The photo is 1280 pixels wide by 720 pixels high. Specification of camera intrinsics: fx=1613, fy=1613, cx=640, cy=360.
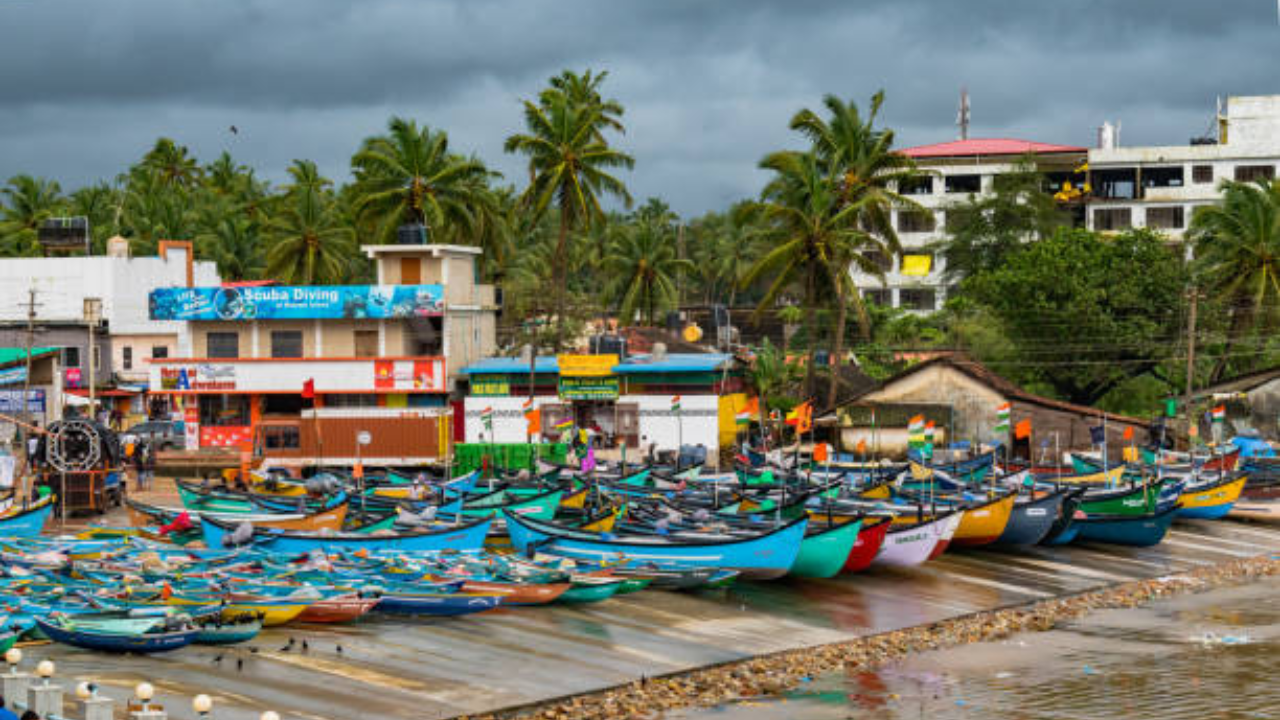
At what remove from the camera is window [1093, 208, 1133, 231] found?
95875 mm

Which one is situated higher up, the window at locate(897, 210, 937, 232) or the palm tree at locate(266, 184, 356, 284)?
the window at locate(897, 210, 937, 232)

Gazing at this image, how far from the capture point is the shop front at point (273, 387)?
59.1 meters

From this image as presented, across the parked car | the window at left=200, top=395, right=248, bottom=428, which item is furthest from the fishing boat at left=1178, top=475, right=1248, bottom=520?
the parked car

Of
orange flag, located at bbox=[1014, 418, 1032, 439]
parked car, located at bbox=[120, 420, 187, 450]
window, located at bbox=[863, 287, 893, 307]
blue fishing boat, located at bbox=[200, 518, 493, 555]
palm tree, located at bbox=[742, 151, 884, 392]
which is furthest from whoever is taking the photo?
window, located at bbox=[863, 287, 893, 307]

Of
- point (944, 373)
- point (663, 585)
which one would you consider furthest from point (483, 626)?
point (944, 373)

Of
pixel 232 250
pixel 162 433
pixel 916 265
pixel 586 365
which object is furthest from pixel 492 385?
pixel 916 265

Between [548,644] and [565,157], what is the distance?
4020cm

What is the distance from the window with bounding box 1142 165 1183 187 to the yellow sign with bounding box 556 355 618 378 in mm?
49647

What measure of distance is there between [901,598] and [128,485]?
29.3 metres

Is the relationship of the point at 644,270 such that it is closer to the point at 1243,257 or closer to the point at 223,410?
the point at 1243,257

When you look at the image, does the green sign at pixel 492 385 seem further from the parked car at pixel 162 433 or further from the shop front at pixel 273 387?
the parked car at pixel 162 433

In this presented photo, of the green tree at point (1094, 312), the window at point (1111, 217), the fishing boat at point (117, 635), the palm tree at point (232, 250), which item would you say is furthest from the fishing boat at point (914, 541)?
the window at point (1111, 217)

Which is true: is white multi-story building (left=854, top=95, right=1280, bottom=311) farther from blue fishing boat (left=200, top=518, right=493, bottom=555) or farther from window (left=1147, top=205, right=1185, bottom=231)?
blue fishing boat (left=200, top=518, right=493, bottom=555)

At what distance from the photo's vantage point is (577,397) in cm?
5891
